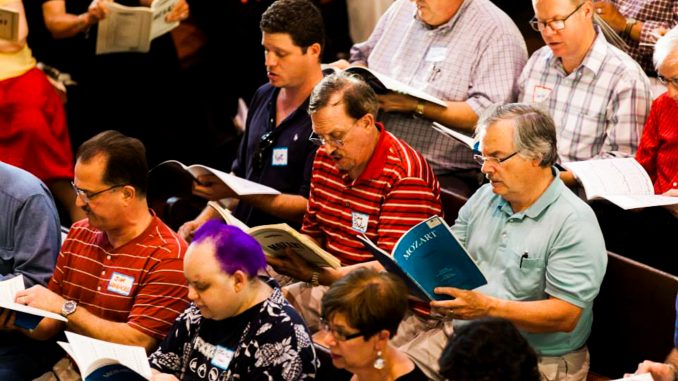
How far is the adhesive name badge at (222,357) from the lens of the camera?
296 centimetres

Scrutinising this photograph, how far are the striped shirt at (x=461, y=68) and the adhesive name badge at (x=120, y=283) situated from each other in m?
1.45

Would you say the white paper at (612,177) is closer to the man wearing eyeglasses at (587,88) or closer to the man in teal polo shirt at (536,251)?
Result: the man wearing eyeglasses at (587,88)

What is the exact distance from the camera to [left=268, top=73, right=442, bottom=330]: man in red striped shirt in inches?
136

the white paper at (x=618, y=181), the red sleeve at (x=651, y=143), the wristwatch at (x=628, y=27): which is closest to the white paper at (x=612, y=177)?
the white paper at (x=618, y=181)

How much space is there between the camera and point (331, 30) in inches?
225

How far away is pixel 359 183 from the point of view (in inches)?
141

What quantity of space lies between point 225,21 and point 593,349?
2.94 m

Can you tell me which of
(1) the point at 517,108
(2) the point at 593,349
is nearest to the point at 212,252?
(1) the point at 517,108

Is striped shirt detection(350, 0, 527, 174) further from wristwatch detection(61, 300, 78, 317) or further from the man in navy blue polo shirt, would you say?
wristwatch detection(61, 300, 78, 317)

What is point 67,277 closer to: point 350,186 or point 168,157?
point 350,186

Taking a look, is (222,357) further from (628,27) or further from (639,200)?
(628,27)

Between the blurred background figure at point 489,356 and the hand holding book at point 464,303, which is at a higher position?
the blurred background figure at point 489,356

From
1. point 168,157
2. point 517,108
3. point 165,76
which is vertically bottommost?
point 168,157

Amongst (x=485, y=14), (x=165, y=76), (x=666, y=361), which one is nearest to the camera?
(x=666, y=361)
